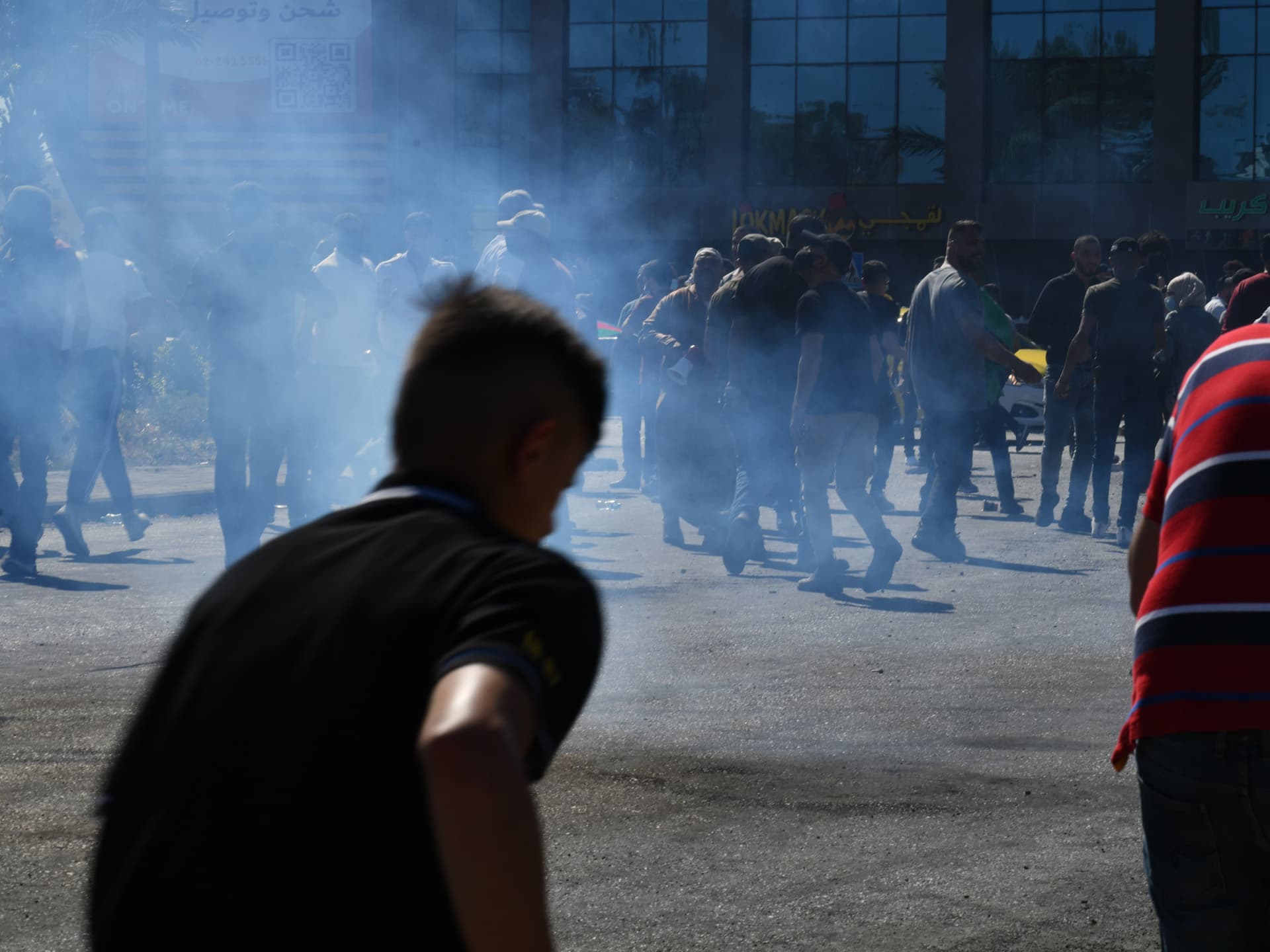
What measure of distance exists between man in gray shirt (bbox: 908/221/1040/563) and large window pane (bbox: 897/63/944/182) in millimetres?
22512

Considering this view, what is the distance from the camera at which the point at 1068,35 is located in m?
29.4

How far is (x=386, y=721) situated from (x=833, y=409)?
5.78 meters

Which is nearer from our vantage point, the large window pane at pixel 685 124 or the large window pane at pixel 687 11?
the large window pane at pixel 687 11

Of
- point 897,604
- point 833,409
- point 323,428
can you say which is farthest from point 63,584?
point 897,604

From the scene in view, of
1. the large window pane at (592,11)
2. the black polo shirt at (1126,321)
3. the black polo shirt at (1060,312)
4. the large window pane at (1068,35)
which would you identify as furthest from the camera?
the large window pane at (1068,35)

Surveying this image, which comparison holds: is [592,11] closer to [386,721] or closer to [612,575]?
[612,575]

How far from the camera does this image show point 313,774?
109 centimetres

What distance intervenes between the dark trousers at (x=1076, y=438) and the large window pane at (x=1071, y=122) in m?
21.9

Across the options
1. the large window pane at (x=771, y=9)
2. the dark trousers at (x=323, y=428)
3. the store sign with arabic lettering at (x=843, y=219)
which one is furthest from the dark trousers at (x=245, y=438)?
the store sign with arabic lettering at (x=843, y=219)

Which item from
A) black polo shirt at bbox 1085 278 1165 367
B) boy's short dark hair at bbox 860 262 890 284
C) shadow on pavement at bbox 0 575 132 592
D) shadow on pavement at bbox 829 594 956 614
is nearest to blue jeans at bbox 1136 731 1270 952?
shadow on pavement at bbox 829 594 956 614

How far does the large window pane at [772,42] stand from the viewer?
2909 cm

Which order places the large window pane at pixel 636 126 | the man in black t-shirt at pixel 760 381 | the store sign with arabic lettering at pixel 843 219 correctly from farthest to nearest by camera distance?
the store sign with arabic lettering at pixel 843 219 < the large window pane at pixel 636 126 < the man in black t-shirt at pixel 760 381

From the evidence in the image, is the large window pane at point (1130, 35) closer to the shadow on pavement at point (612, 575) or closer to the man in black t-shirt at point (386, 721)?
the shadow on pavement at point (612, 575)

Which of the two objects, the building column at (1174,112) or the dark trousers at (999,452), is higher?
the building column at (1174,112)
